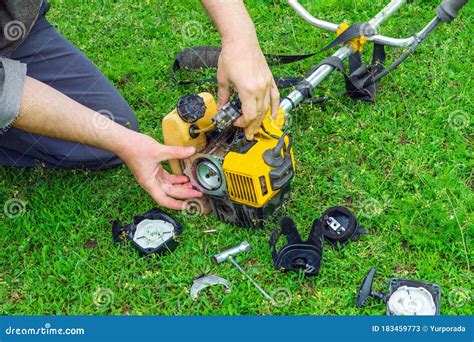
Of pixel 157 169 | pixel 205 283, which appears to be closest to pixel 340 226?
pixel 205 283

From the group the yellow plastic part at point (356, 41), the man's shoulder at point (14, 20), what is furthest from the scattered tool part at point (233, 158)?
the man's shoulder at point (14, 20)

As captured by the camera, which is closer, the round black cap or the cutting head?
the cutting head

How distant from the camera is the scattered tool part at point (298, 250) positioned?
3.03m

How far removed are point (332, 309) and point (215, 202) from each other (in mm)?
780

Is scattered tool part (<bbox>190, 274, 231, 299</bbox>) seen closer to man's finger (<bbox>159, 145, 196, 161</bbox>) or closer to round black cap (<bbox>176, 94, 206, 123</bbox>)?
→ man's finger (<bbox>159, 145, 196, 161</bbox>)

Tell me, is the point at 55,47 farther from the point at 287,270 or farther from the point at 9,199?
the point at 287,270

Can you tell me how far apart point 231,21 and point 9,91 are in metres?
1.00

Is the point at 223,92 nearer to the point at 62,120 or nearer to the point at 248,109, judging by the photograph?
the point at 248,109

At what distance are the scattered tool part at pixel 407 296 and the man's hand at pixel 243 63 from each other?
2.97ft

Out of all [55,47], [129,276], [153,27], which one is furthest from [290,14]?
[129,276]

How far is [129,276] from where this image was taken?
10.4 feet

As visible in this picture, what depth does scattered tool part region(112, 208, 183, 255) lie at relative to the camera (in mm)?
3197

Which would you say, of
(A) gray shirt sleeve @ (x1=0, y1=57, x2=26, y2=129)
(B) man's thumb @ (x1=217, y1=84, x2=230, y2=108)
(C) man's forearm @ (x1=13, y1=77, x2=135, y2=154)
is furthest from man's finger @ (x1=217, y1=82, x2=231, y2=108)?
(A) gray shirt sleeve @ (x1=0, y1=57, x2=26, y2=129)

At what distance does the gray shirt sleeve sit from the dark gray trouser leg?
2.47 ft
